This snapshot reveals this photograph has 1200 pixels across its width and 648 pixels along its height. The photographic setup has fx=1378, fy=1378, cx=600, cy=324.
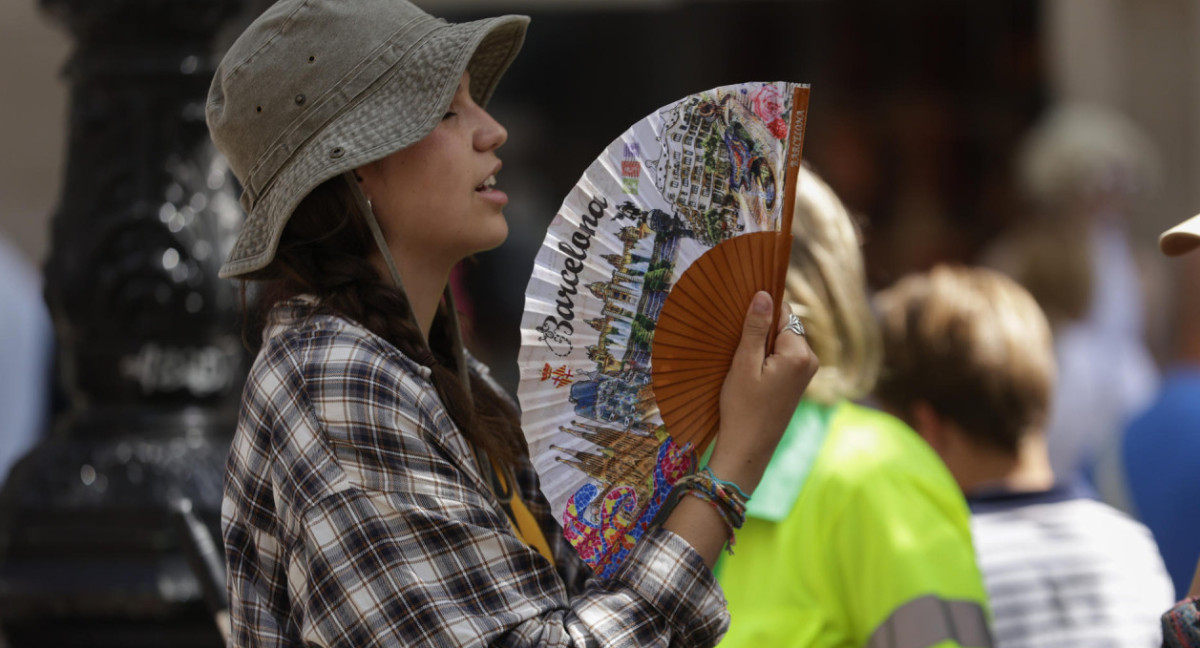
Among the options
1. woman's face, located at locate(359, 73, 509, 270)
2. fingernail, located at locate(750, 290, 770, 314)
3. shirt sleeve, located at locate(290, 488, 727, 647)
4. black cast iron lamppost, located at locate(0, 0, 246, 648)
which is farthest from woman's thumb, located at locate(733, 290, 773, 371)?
black cast iron lamppost, located at locate(0, 0, 246, 648)

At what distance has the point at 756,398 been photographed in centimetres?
177

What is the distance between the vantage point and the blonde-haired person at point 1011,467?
274cm

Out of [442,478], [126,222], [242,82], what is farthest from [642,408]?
[126,222]

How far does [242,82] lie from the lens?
184 centimetres

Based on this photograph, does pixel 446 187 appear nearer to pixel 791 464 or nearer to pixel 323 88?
pixel 323 88

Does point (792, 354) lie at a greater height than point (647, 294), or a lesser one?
lesser

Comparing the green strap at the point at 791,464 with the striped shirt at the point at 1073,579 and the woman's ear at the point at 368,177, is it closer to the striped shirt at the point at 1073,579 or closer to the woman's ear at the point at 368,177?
the striped shirt at the point at 1073,579

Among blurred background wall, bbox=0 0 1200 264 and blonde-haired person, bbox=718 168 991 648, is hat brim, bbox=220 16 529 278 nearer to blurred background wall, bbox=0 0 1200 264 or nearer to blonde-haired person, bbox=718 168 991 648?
blonde-haired person, bbox=718 168 991 648

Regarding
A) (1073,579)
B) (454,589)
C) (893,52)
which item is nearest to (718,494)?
(454,589)

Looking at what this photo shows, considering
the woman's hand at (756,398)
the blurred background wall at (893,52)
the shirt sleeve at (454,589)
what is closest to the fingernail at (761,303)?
the woman's hand at (756,398)

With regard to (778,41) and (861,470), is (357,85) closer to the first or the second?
(861,470)

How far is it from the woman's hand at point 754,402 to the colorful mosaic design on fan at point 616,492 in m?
0.05

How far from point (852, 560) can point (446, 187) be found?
926 mm

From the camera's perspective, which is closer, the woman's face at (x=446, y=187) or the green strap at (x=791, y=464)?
the woman's face at (x=446, y=187)
